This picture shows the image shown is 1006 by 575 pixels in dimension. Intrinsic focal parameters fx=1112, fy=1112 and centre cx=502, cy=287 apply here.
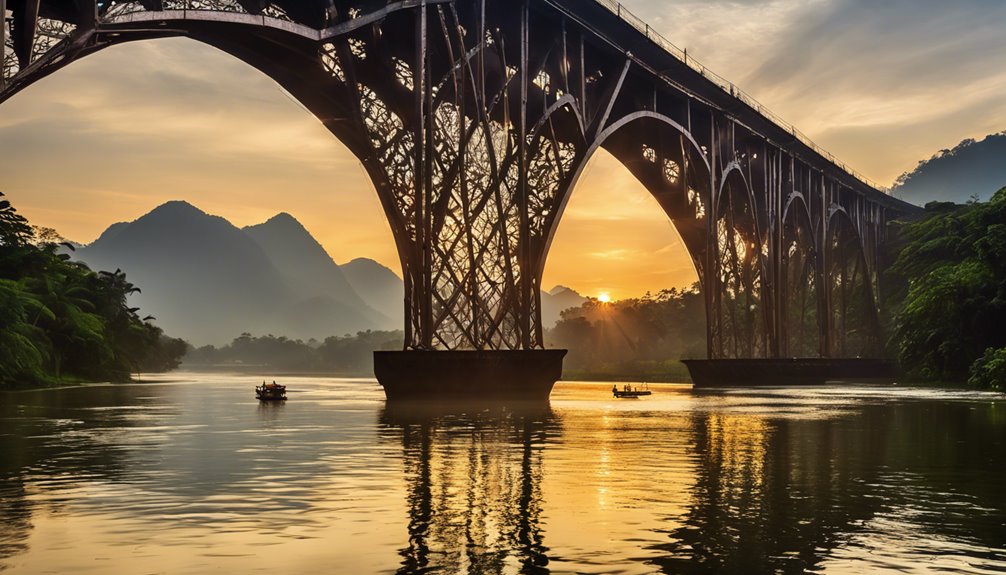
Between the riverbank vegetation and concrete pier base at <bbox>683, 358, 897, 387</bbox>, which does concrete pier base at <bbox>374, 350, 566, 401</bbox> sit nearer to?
the riverbank vegetation

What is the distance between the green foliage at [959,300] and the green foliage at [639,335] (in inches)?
2542

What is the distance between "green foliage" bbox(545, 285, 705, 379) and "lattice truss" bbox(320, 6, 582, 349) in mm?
98175

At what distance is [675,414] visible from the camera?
147 feet

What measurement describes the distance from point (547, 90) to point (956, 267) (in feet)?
121

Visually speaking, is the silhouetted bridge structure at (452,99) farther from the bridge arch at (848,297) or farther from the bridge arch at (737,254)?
the bridge arch at (848,297)

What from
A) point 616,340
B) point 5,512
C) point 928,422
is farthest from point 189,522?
point 616,340

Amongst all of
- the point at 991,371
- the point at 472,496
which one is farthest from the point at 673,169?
the point at 472,496

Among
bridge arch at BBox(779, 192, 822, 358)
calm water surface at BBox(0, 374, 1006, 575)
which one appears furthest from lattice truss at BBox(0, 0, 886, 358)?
bridge arch at BBox(779, 192, 822, 358)

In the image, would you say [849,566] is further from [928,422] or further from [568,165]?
[568,165]

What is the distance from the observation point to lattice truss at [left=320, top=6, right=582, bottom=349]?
144 ft

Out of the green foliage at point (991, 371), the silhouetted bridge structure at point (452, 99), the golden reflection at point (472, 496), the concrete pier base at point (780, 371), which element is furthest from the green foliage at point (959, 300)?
the golden reflection at point (472, 496)

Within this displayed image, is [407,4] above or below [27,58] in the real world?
above

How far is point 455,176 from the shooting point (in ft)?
150

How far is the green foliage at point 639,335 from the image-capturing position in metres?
156
